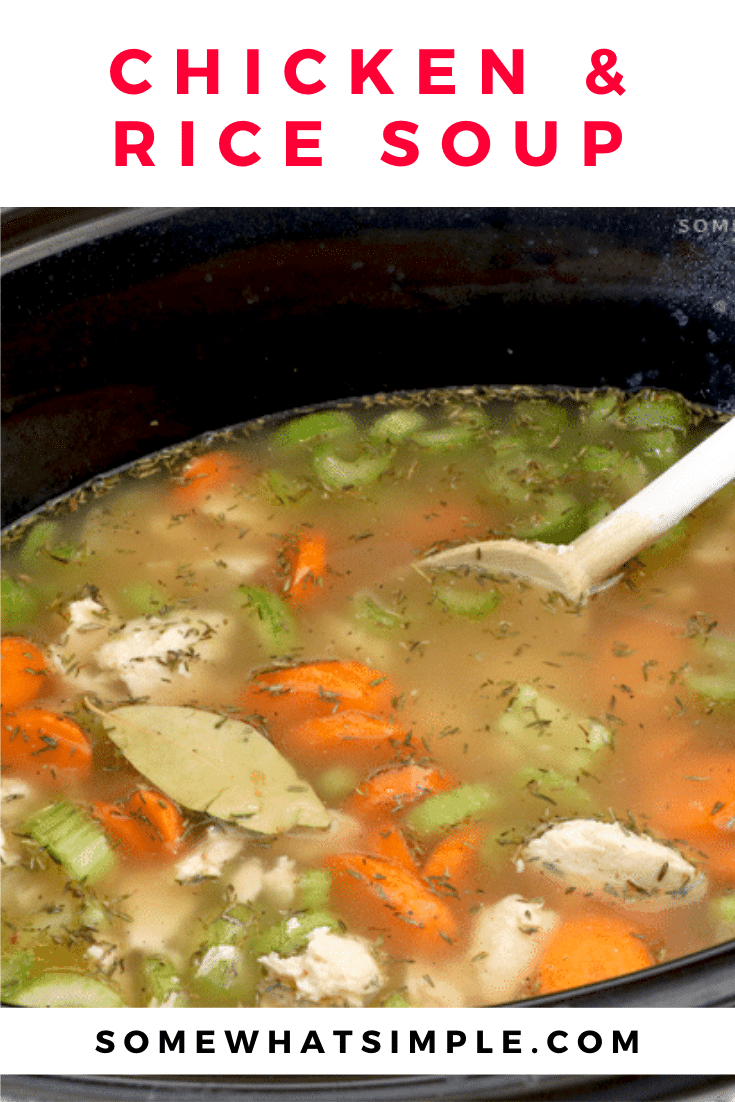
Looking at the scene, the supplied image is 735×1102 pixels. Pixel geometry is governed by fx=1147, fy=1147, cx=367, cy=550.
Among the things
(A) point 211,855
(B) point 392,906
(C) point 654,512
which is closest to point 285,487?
(C) point 654,512

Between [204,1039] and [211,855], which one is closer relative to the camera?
[204,1039]

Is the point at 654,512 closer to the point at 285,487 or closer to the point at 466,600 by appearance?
the point at 466,600

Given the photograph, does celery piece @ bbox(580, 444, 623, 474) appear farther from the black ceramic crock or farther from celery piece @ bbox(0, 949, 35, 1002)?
celery piece @ bbox(0, 949, 35, 1002)

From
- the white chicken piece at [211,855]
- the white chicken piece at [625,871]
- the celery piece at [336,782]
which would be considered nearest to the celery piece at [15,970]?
the white chicken piece at [211,855]

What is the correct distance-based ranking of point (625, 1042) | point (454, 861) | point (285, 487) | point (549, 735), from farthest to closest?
point (285, 487) → point (549, 735) → point (454, 861) → point (625, 1042)

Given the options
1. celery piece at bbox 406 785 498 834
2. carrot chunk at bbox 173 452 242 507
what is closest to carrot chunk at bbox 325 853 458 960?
celery piece at bbox 406 785 498 834

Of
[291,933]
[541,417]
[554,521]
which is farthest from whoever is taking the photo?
[541,417]

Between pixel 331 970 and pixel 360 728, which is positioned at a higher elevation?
pixel 360 728

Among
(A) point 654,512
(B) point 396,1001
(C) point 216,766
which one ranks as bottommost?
(B) point 396,1001
